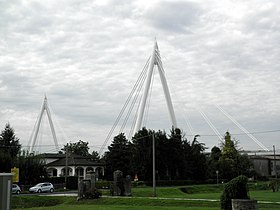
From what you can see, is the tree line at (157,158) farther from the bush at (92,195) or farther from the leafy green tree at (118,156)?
the bush at (92,195)

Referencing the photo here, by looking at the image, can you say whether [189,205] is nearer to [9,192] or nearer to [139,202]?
[139,202]

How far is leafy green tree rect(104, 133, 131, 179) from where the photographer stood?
78188 mm

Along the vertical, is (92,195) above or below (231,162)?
below

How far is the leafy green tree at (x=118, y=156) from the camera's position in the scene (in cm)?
7819

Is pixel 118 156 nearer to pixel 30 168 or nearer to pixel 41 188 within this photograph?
pixel 30 168

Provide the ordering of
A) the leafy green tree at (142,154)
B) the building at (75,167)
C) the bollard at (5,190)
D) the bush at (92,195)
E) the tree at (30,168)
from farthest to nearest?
the building at (75,167)
the leafy green tree at (142,154)
the tree at (30,168)
the bush at (92,195)
the bollard at (5,190)

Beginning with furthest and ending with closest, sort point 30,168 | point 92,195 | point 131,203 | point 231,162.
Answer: point 231,162, point 30,168, point 92,195, point 131,203

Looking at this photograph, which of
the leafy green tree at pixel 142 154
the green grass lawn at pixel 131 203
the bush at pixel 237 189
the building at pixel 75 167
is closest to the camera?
the bush at pixel 237 189

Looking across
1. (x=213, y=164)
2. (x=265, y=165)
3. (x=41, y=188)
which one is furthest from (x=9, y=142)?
(x=265, y=165)

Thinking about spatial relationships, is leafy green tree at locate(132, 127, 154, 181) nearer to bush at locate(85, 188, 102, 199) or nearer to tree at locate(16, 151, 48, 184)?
tree at locate(16, 151, 48, 184)

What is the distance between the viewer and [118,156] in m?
80.4

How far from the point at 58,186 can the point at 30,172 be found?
5.04 meters

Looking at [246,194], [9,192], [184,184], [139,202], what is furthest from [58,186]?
[9,192]

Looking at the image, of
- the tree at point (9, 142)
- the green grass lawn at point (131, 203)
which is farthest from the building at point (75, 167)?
the green grass lawn at point (131, 203)
